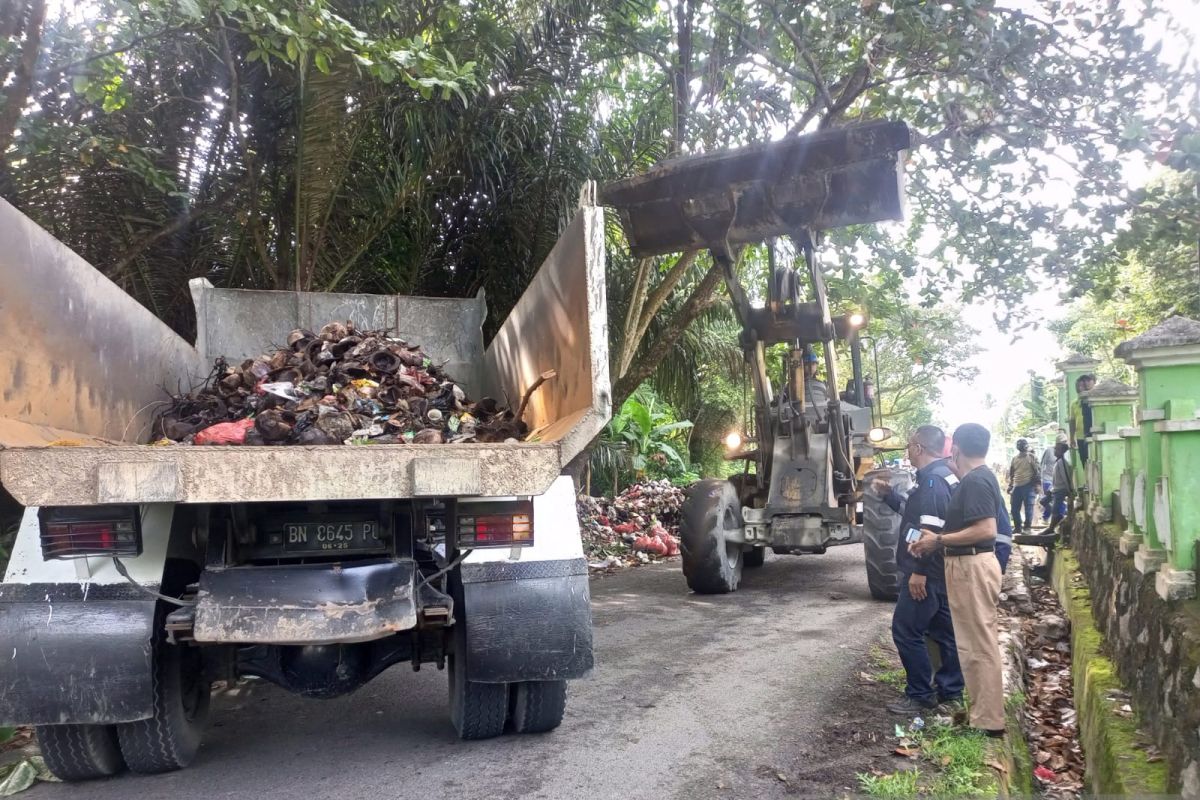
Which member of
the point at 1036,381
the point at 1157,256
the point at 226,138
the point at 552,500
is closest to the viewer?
the point at 552,500

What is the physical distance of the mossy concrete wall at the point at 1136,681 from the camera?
3.35m

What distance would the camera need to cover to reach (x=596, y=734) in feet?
14.2

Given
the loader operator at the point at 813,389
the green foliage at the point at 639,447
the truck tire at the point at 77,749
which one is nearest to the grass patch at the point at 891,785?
the truck tire at the point at 77,749

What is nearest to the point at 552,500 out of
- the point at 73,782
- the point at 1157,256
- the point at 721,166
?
the point at 73,782

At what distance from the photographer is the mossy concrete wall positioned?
335cm

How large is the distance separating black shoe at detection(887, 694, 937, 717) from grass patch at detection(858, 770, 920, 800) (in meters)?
0.85

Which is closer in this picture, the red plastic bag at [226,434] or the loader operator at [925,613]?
the red plastic bag at [226,434]

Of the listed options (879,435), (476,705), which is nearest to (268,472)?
(476,705)

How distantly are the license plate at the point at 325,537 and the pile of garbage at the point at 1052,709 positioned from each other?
11.3 feet

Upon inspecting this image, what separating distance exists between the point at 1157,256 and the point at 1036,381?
75.0 feet

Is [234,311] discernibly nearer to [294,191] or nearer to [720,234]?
[294,191]

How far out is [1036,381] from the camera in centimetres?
3170

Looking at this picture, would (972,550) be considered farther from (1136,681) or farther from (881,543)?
(881,543)

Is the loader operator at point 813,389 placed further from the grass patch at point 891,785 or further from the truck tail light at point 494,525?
the truck tail light at point 494,525
